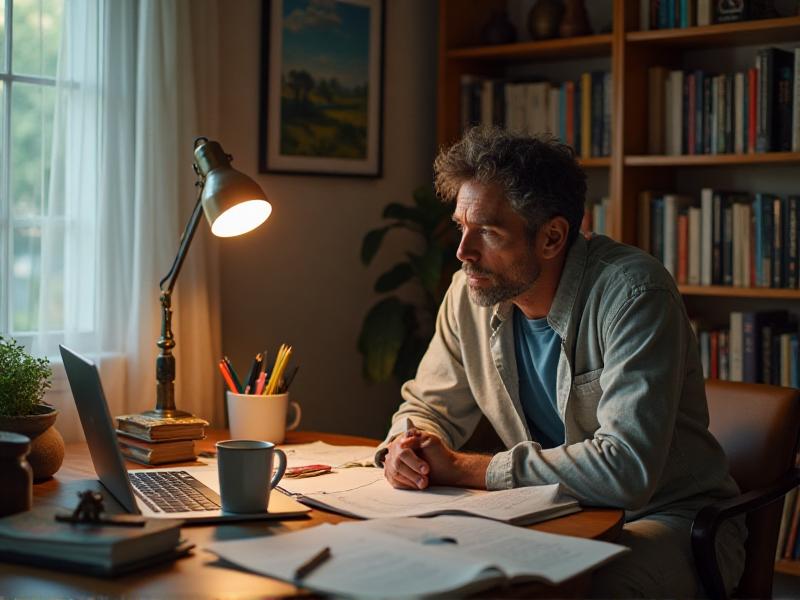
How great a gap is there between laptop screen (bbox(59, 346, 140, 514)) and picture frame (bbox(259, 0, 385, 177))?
5.15ft

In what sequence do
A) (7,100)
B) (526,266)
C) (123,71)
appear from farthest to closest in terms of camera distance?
1. (123,71)
2. (7,100)
3. (526,266)

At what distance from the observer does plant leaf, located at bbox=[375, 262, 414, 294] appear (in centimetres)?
337

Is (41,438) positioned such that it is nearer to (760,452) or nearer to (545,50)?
(760,452)

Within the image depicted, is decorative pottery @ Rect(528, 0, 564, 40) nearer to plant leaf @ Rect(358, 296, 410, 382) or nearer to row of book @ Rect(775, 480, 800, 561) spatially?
plant leaf @ Rect(358, 296, 410, 382)

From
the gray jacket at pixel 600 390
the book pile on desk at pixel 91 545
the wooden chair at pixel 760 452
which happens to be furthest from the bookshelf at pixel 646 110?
the book pile on desk at pixel 91 545

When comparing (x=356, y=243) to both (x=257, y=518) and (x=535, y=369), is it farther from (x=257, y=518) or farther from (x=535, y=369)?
(x=257, y=518)

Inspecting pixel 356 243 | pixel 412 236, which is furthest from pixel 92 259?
pixel 412 236

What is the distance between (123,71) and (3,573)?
1677mm

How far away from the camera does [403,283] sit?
11.6ft

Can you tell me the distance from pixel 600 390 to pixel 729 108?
5.29 ft

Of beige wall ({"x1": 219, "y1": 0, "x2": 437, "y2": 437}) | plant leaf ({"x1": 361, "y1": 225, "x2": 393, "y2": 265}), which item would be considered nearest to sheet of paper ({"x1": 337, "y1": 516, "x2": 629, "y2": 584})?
beige wall ({"x1": 219, "y1": 0, "x2": 437, "y2": 437})

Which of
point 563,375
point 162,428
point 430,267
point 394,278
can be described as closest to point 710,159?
point 430,267

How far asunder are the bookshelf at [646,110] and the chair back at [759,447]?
105 cm

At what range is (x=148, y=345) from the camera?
271 cm
